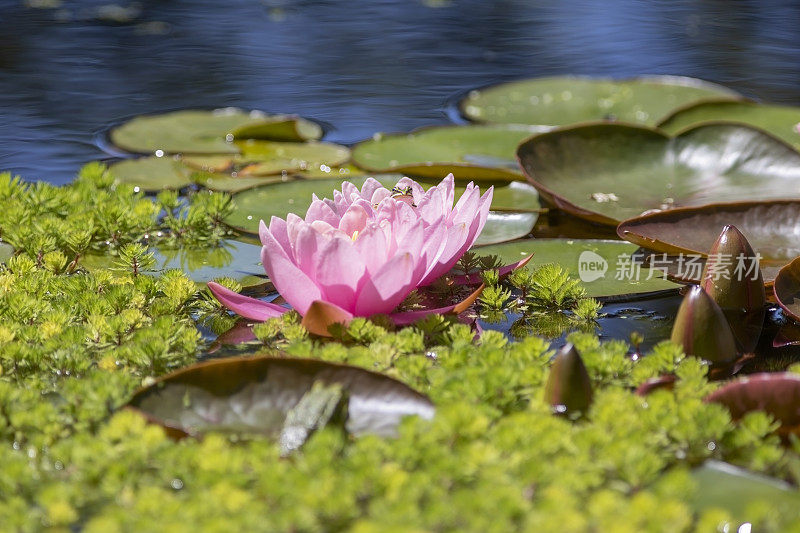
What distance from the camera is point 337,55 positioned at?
5.20m

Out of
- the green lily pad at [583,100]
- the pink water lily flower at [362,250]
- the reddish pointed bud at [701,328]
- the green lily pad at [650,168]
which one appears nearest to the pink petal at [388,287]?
the pink water lily flower at [362,250]

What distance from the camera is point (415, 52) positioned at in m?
5.29

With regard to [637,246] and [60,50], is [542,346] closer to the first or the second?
[637,246]

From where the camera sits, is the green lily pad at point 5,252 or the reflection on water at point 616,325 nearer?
the reflection on water at point 616,325

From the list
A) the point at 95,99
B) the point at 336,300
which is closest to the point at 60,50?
the point at 95,99

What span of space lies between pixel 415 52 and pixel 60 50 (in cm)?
205

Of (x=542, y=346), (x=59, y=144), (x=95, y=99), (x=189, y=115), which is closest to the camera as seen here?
(x=542, y=346)

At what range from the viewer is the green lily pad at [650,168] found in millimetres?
2689

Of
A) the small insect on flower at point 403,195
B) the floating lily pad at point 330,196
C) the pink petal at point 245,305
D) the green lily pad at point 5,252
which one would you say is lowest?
the floating lily pad at point 330,196

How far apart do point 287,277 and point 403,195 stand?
0.38 m

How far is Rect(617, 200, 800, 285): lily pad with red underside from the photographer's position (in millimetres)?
2311

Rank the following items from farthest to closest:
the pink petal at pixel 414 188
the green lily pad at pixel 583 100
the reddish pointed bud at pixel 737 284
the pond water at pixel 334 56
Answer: the pond water at pixel 334 56, the green lily pad at pixel 583 100, the pink petal at pixel 414 188, the reddish pointed bud at pixel 737 284

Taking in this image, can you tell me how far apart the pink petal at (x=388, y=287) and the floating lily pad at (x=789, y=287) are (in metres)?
0.83

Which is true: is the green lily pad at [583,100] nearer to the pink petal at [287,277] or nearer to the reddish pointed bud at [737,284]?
the reddish pointed bud at [737,284]
